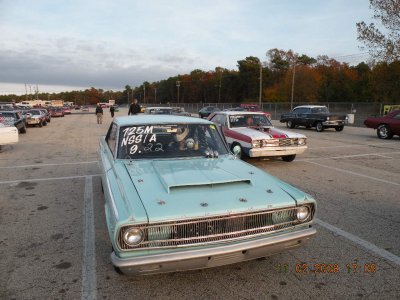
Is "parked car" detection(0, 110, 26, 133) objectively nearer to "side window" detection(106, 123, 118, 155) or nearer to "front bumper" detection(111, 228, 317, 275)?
"side window" detection(106, 123, 118, 155)

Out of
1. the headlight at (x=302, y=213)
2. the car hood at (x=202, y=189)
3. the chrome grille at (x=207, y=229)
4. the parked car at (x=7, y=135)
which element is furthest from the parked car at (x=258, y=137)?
the parked car at (x=7, y=135)

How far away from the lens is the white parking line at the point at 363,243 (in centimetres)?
396

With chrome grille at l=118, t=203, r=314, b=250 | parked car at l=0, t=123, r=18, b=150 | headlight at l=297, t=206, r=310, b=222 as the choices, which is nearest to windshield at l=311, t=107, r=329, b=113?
parked car at l=0, t=123, r=18, b=150

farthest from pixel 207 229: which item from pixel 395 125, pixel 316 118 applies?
pixel 316 118

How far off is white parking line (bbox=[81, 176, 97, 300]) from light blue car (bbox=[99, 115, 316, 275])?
2.24ft

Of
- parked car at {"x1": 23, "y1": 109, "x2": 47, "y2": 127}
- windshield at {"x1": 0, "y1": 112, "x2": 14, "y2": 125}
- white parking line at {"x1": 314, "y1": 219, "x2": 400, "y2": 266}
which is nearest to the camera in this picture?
white parking line at {"x1": 314, "y1": 219, "x2": 400, "y2": 266}

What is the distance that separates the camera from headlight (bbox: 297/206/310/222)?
3.42 m

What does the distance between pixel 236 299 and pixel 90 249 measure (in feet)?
6.54

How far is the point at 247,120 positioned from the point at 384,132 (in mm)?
10067

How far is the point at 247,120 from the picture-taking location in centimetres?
1036

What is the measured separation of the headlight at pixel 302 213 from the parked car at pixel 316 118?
18.7 metres

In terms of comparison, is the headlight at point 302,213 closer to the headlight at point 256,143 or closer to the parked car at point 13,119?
the headlight at point 256,143

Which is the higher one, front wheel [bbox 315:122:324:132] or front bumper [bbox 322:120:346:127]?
front bumper [bbox 322:120:346:127]

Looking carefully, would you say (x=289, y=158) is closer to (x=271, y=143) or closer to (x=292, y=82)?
(x=271, y=143)
